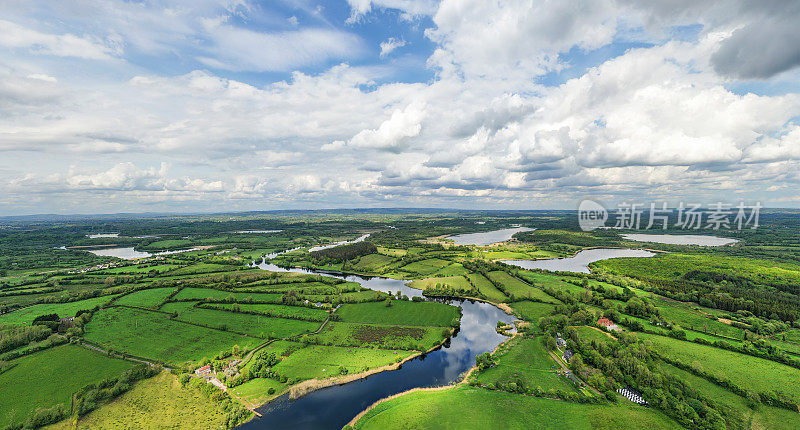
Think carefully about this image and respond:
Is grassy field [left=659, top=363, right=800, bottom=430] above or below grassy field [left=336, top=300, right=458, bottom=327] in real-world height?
above

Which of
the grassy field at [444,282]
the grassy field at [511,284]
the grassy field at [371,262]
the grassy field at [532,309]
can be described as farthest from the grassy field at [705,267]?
the grassy field at [371,262]

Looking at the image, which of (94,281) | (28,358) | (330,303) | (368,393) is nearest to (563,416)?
(368,393)

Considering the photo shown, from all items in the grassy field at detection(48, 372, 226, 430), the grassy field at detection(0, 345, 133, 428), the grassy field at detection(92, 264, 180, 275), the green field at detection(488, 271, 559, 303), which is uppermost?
the green field at detection(488, 271, 559, 303)

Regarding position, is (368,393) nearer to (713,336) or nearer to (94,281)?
(713,336)

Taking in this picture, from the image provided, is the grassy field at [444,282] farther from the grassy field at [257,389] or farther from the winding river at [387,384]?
the grassy field at [257,389]

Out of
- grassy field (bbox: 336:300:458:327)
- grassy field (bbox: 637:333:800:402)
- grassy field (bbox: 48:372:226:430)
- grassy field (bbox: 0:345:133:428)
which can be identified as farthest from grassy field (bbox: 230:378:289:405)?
grassy field (bbox: 637:333:800:402)

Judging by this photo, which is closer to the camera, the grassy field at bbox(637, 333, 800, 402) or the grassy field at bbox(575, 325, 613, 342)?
the grassy field at bbox(637, 333, 800, 402)

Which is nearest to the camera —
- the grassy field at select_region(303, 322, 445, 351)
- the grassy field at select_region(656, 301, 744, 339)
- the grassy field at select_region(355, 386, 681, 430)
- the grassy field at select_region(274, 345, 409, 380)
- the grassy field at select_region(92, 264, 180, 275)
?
the grassy field at select_region(355, 386, 681, 430)

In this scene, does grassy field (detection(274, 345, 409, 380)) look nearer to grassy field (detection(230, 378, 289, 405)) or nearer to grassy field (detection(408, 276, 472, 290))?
grassy field (detection(230, 378, 289, 405))
